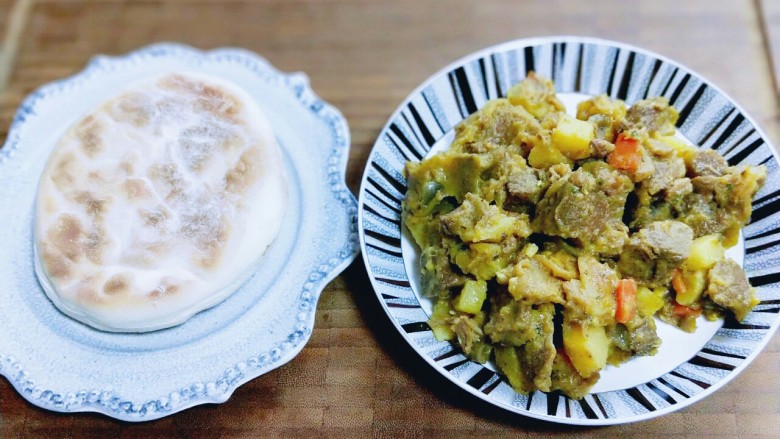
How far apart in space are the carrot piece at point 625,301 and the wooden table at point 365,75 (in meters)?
0.46

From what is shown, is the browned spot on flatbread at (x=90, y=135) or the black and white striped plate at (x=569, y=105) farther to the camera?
the browned spot on flatbread at (x=90, y=135)

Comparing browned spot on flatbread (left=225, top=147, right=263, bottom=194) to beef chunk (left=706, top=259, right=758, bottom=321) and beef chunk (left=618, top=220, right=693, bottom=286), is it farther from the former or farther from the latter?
beef chunk (left=706, top=259, right=758, bottom=321)

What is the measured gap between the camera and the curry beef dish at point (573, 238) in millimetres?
2303

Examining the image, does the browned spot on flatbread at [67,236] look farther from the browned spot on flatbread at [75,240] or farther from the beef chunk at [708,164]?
the beef chunk at [708,164]

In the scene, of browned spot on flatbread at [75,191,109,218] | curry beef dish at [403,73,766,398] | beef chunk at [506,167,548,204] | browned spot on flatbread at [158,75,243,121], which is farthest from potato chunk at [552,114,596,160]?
browned spot on flatbread at [75,191,109,218]

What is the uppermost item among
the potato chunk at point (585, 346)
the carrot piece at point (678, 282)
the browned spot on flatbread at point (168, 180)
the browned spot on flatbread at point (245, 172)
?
the carrot piece at point (678, 282)

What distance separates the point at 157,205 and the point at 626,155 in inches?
72.3

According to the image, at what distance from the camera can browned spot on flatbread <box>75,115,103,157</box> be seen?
274 cm

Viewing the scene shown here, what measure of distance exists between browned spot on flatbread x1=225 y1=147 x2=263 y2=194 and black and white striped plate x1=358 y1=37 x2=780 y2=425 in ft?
1.47

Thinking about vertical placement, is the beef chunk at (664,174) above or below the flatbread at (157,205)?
above

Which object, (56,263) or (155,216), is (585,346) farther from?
(56,263)

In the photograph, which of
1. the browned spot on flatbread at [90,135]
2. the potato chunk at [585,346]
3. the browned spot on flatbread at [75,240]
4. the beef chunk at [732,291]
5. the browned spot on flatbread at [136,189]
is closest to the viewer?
the potato chunk at [585,346]

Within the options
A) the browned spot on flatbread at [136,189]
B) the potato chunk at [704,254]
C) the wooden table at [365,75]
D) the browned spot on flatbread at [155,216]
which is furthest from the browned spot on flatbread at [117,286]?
the potato chunk at [704,254]

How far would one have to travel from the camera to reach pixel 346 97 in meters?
3.44
